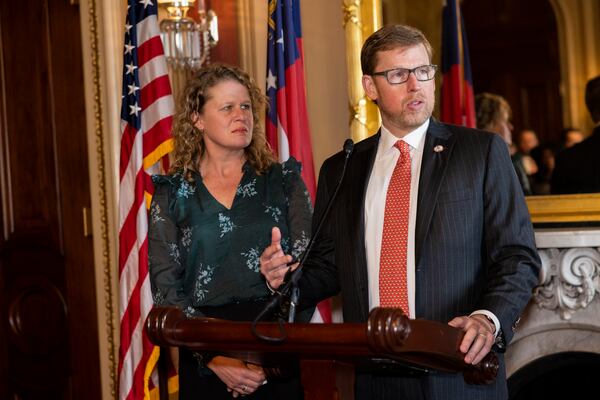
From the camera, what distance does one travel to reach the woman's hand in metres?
2.84

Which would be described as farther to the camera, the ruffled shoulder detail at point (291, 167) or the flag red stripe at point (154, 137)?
the flag red stripe at point (154, 137)

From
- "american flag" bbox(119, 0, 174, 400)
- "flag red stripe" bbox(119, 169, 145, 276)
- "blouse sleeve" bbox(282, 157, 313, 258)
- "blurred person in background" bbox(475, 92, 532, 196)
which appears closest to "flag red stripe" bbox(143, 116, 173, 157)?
"american flag" bbox(119, 0, 174, 400)

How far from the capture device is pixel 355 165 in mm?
2707

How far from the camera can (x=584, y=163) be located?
151 inches

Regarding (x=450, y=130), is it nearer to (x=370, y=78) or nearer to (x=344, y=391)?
(x=370, y=78)

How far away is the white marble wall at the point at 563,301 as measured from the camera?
3809 millimetres

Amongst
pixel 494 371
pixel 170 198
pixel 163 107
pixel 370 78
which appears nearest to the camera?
pixel 494 371

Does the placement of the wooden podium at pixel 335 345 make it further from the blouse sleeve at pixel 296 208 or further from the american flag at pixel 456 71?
the american flag at pixel 456 71

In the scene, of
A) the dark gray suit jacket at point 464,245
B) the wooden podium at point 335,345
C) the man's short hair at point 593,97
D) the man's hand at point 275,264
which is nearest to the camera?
the wooden podium at point 335,345

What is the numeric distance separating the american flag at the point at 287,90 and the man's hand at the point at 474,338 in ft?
6.47

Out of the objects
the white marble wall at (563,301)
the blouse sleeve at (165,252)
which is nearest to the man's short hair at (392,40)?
the blouse sleeve at (165,252)

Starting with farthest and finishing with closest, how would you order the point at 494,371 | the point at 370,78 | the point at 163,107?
the point at 163,107 < the point at 370,78 < the point at 494,371

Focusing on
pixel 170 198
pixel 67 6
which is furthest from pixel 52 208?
pixel 170 198

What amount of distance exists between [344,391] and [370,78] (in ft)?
3.11
